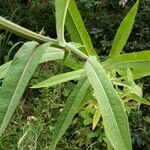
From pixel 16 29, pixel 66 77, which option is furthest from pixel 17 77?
pixel 66 77

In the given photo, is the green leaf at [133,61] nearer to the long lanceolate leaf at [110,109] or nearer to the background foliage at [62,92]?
the long lanceolate leaf at [110,109]

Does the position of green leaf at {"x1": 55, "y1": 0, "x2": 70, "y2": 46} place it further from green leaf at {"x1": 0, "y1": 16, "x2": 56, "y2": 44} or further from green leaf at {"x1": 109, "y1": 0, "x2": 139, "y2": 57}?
green leaf at {"x1": 109, "y1": 0, "x2": 139, "y2": 57}

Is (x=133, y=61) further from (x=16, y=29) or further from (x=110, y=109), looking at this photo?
(x=16, y=29)

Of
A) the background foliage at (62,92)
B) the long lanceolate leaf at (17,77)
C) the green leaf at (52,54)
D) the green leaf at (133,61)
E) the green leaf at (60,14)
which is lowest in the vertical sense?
the background foliage at (62,92)

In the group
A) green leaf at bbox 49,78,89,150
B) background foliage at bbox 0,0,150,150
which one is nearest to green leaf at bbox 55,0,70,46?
green leaf at bbox 49,78,89,150

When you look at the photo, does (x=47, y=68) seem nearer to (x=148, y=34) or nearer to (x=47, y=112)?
(x=47, y=112)

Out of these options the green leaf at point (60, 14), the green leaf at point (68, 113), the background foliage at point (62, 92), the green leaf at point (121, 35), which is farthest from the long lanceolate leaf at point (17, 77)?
the background foliage at point (62, 92)
